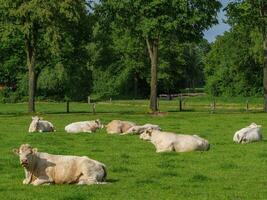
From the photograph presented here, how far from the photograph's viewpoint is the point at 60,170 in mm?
15992

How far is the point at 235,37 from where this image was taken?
122 metres

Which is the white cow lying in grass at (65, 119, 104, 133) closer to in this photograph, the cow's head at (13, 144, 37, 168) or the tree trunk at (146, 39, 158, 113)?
the cow's head at (13, 144, 37, 168)

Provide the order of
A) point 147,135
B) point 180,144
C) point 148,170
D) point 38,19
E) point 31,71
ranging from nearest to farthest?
point 148,170, point 180,144, point 147,135, point 38,19, point 31,71

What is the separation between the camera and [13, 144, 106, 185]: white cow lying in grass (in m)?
15.8

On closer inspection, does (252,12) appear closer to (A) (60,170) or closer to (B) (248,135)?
(B) (248,135)

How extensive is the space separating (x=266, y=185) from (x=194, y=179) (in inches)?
78.8

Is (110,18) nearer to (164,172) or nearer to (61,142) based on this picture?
(61,142)

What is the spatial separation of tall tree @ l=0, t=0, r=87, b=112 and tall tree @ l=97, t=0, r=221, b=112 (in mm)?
3907

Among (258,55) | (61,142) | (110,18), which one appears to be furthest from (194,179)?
(258,55)

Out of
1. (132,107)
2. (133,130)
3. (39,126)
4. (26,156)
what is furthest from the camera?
(132,107)

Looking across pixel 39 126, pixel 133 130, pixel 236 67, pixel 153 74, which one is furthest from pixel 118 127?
pixel 236 67

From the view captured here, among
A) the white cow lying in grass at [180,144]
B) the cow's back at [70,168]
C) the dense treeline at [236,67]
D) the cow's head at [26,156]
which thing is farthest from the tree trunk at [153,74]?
the dense treeline at [236,67]

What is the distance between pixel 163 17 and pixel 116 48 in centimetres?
7712

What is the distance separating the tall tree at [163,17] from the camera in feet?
177
